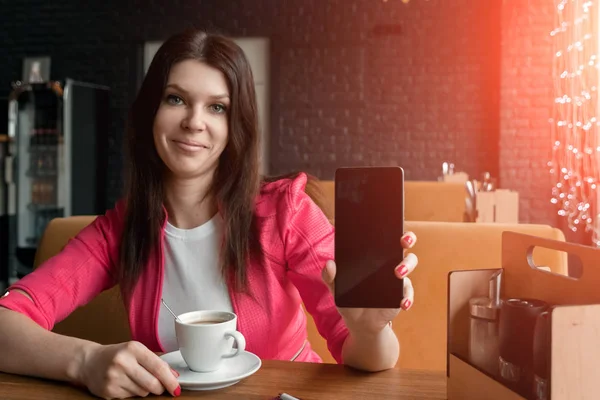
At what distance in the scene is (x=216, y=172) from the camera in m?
1.25

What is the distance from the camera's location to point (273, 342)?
1.16 meters

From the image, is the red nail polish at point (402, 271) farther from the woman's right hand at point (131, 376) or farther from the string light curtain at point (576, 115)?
the string light curtain at point (576, 115)

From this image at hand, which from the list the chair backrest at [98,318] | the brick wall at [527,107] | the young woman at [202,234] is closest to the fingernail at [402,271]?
the young woman at [202,234]

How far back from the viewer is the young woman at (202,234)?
1123 mm

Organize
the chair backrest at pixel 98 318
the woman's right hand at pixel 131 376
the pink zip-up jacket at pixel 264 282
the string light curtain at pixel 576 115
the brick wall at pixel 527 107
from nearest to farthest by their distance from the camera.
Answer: the woman's right hand at pixel 131 376 → the pink zip-up jacket at pixel 264 282 → the chair backrest at pixel 98 318 → the string light curtain at pixel 576 115 → the brick wall at pixel 527 107

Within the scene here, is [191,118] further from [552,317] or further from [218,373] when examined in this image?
[552,317]

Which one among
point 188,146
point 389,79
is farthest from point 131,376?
point 389,79

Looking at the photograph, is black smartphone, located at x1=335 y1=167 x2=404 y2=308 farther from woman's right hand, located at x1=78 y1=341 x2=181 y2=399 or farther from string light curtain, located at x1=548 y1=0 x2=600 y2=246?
string light curtain, located at x1=548 y1=0 x2=600 y2=246

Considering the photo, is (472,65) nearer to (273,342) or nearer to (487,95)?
(487,95)

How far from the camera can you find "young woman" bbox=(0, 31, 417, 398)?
44.2 inches

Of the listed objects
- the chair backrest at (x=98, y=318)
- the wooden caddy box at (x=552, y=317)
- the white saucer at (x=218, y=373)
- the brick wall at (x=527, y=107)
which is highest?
the brick wall at (x=527, y=107)

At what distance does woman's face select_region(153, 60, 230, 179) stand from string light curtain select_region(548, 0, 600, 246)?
11.7ft

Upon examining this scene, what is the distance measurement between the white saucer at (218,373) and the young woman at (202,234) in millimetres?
193

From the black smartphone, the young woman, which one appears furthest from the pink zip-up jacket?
the black smartphone
